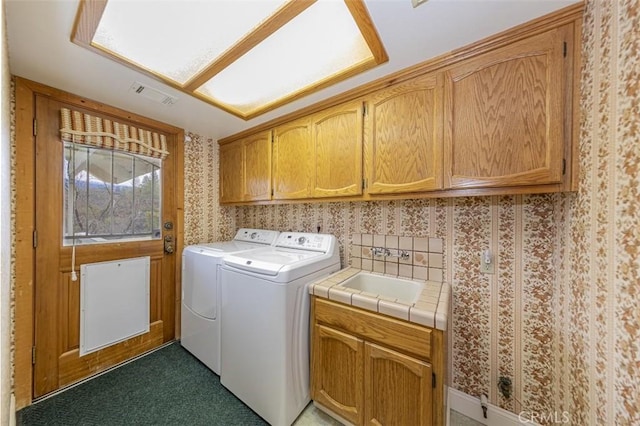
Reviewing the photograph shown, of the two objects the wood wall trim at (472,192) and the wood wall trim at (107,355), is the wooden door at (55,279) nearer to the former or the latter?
the wood wall trim at (107,355)

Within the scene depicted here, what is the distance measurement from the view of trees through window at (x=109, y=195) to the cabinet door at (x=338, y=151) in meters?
1.62

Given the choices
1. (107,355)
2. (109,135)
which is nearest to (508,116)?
(109,135)

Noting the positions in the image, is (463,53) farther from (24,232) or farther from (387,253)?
(24,232)

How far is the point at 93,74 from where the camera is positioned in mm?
1404

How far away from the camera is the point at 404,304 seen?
1.13m

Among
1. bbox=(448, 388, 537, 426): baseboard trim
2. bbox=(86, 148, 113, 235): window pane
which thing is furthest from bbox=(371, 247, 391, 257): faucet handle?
bbox=(86, 148, 113, 235): window pane

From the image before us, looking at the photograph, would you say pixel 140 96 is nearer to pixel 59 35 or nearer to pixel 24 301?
pixel 59 35

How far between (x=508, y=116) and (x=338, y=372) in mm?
1648

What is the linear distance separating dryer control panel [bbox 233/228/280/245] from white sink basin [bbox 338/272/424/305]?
933 mm

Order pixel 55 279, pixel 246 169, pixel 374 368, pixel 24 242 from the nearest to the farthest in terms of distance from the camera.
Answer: pixel 374 368 → pixel 24 242 → pixel 55 279 → pixel 246 169

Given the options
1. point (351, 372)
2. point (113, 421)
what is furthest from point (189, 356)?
point (351, 372)

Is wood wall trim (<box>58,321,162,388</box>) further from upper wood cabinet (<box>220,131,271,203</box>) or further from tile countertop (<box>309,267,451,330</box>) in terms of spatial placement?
tile countertop (<box>309,267,451,330</box>)

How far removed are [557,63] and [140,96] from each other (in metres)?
2.49

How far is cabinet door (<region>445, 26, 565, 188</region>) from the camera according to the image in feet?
3.29
